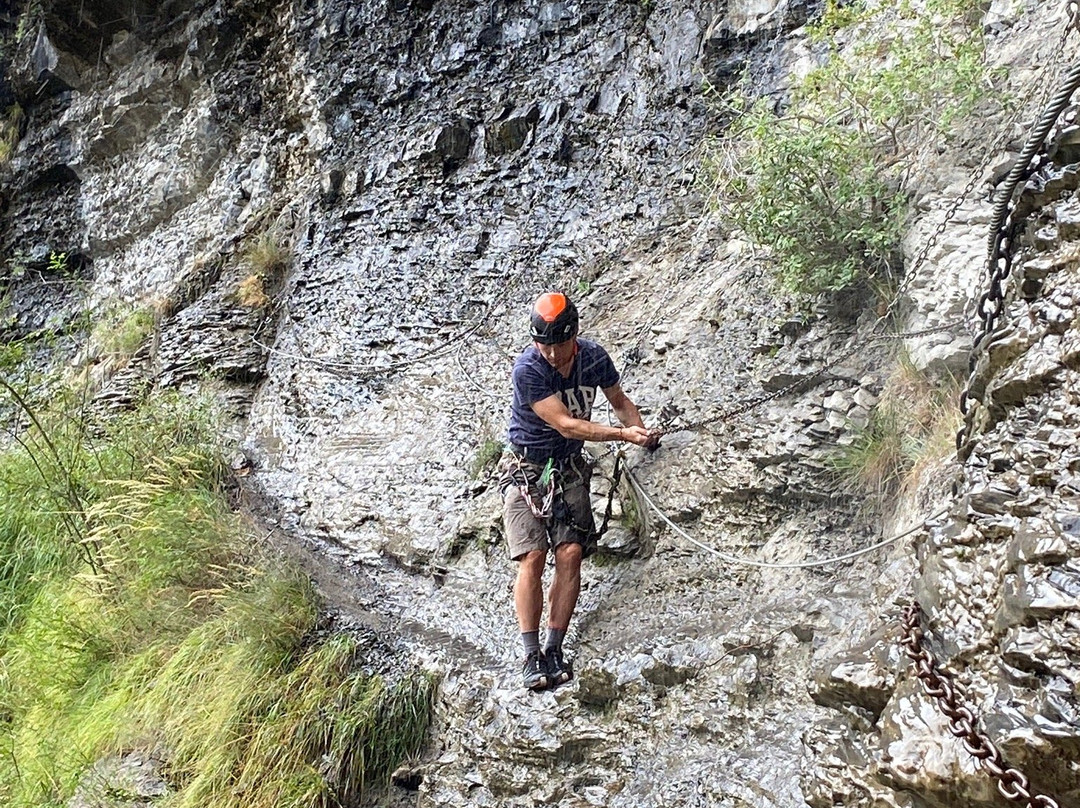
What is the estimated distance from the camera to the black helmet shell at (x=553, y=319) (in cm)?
384

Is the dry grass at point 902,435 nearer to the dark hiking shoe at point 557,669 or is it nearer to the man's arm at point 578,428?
the man's arm at point 578,428

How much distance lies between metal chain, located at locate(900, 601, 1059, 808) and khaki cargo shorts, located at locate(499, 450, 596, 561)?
1898 millimetres

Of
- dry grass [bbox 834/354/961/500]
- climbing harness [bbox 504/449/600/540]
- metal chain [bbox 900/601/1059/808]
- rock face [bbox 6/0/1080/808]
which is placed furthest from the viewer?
climbing harness [bbox 504/449/600/540]

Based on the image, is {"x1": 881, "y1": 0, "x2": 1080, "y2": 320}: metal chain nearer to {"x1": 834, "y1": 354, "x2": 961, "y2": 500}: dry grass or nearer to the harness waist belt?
{"x1": 834, "y1": 354, "x2": 961, "y2": 500}: dry grass

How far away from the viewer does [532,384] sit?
3980 mm

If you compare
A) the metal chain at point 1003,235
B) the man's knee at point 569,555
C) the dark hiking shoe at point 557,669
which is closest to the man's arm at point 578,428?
the man's knee at point 569,555

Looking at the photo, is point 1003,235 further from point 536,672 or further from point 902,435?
point 536,672

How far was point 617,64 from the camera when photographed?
7484 mm

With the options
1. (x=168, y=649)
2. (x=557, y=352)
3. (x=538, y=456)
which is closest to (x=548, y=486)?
(x=538, y=456)

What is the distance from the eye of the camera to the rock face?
2.27 meters

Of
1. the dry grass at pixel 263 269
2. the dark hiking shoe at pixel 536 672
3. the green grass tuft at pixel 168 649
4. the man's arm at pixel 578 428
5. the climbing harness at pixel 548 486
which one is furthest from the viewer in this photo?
the dry grass at pixel 263 269

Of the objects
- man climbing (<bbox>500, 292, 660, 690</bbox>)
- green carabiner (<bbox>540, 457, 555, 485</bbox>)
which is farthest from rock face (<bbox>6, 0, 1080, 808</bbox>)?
green carabiner (<bbox>540, 457, 555, 485</bbox>)

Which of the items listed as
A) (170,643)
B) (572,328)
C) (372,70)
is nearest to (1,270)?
(372,70)

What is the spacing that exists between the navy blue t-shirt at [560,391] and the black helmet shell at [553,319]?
0.16 meters
